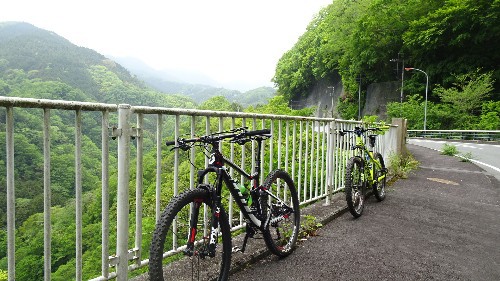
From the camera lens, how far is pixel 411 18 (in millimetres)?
36594

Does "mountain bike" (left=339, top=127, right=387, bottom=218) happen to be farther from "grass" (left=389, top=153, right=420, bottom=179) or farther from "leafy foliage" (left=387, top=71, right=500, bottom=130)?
"leafy foliage" (left=387, top=71, right=500, bottom=130)

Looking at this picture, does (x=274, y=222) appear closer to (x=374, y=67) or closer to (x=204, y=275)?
(x=204, y=275)

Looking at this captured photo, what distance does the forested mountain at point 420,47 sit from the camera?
30.1 metres

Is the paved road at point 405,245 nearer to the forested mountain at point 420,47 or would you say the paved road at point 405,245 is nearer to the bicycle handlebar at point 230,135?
the bicycle handlebar at point 230,135

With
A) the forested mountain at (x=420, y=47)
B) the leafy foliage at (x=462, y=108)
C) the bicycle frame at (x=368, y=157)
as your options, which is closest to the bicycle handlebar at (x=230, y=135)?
the bicycle frame at (x=368, y=157)

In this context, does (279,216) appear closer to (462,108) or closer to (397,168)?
(397,168)

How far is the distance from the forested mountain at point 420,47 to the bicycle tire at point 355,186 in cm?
2793

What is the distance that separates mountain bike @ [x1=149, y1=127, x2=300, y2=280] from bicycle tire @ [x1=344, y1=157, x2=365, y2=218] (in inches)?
62.3

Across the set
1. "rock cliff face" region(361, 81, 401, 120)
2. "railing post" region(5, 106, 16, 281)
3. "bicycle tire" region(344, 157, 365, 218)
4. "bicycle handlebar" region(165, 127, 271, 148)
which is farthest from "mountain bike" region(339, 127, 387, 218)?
"rock cliff face" region(361, 81, 401, 120)

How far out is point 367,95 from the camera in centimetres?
4847

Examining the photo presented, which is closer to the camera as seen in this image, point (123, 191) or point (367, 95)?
point (123, 191)

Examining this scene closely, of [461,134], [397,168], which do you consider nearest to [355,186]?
[397,168]

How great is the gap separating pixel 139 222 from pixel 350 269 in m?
1.86

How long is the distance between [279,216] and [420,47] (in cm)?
3837
